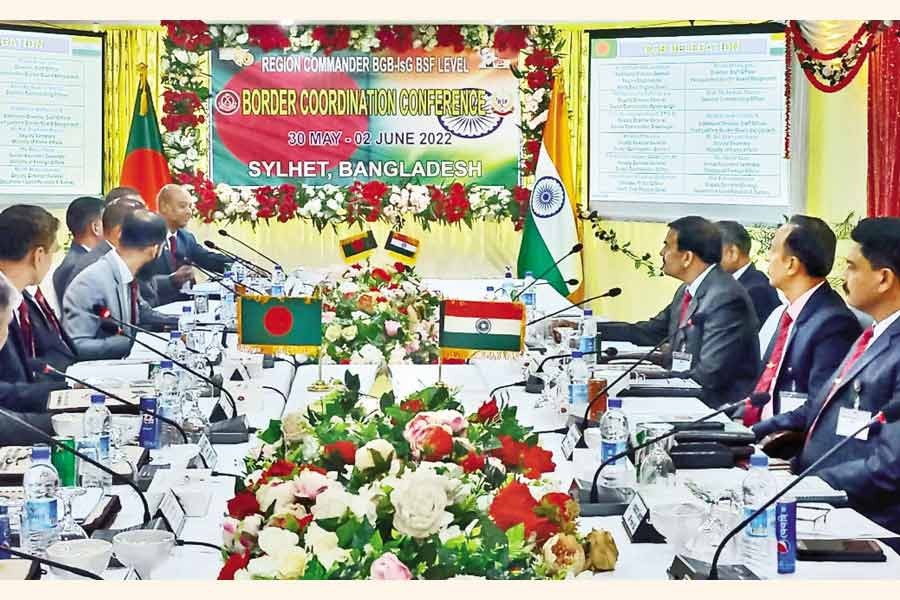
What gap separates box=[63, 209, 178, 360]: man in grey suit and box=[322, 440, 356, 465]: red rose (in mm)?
2952

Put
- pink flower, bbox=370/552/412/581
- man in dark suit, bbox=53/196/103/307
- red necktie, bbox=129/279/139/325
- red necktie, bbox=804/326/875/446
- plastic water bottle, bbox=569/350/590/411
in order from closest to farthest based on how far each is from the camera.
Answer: pink flower, bbox=370/552/412/581 → red necktie, bbox=804/326/875/446 → plastic water bottle, bbox=569/350/590/411 → red necktie, bbox=129/279/139/325 → man in dark suit, bbox=53/196/103/307

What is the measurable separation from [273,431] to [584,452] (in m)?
0.96

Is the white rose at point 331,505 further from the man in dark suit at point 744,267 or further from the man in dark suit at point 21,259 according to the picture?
the man in dark suit at point 744,267

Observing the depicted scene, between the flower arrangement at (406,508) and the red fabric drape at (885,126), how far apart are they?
114 inches

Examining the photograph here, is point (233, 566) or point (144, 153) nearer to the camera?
point (233, 566)

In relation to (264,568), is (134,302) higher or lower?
higher

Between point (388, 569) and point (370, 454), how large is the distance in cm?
39

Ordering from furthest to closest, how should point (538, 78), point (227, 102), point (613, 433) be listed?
point (227, 102) → point (538, 78) → point (613, 433)

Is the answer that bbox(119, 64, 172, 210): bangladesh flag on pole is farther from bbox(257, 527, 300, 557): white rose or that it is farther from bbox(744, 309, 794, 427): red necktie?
bbox(257, 527, 300, 557): white rose

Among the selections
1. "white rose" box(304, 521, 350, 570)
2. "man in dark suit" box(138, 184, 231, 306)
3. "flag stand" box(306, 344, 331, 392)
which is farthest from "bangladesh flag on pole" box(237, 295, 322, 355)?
"man in dark suit" box(138, 184, 231, 306)

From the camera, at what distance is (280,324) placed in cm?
402

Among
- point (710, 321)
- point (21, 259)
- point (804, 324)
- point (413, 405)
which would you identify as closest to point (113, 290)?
point (21, 259)

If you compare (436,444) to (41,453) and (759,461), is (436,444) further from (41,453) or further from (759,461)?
(41,453)

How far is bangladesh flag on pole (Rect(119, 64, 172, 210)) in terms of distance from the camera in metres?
7.97
